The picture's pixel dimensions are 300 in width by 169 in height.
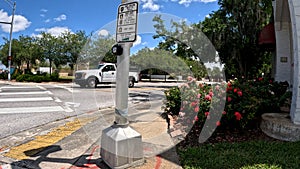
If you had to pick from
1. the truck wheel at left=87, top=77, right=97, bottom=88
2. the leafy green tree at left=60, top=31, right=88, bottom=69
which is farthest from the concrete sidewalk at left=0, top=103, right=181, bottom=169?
the leafy green tree at left=60, top=31, right=88, bottom=69

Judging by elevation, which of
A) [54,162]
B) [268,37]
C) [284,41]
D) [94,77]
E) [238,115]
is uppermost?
[268,37]

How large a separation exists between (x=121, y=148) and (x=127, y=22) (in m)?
1.46

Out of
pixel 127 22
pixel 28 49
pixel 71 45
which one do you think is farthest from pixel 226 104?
pixel 28 49

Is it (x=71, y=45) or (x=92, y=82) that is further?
(x=71, y=45)

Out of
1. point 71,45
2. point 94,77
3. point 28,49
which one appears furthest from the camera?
point 28,49

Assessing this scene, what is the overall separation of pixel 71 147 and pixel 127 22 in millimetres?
2143

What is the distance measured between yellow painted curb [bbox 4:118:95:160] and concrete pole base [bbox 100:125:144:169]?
4.20 ft

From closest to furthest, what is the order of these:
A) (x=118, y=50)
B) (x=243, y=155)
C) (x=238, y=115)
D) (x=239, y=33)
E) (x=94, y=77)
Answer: (x=118, y=50), (x=243, y=155), (x=238, y=115), (x=94, y=77), (x=239, y=33)

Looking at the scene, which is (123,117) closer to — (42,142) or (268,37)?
(42,142)

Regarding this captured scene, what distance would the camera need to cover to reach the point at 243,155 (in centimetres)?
296

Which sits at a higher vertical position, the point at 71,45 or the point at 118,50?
the point at 71,45

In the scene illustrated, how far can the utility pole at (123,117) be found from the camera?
2.63 m

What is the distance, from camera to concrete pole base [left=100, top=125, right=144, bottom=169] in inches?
103

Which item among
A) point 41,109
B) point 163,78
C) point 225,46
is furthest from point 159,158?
point 225,46
